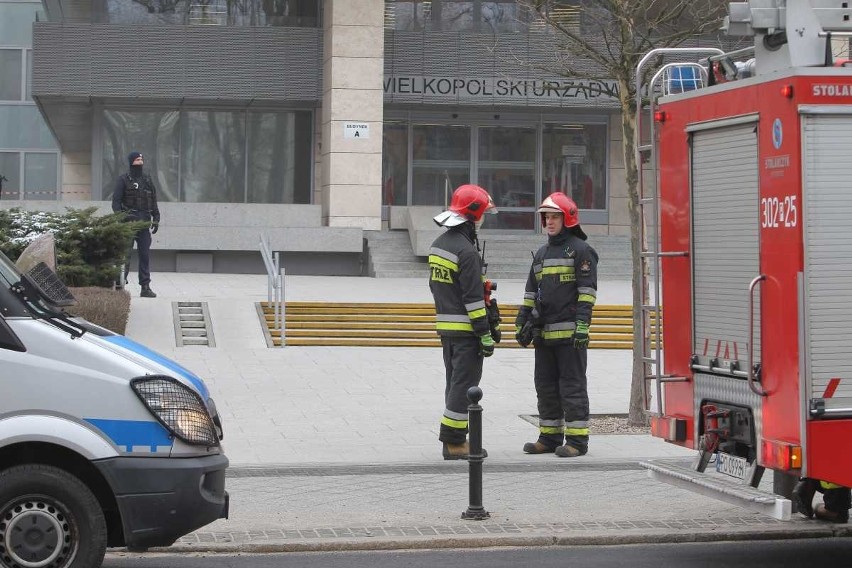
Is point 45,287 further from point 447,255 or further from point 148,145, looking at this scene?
point 148,145

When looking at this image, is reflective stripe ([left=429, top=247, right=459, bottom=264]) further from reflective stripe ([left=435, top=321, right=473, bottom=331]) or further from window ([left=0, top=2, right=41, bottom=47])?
window ([left=0, top=2, right=41, bottom=47])

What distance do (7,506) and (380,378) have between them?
9211mm

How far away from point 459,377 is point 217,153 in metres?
23.4

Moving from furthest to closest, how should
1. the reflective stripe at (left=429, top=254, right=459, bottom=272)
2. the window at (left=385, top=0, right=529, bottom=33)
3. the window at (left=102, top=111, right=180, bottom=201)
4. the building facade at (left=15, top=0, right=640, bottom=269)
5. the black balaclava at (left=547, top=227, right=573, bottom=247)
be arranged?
1. the window at (left=385, top=0, right=529, bottom=33)
2. the window at (left=102, top=111, right=180, bottom=201)
3. the building facade at (left=15, top=0, right=640, bottom=269)
4. the black balaclava at (left=547, top=227, right=573, bottom=247)
5. the reflective stripe at (left=429, top=254, right=459, bottom=272)

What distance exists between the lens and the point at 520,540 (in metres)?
7.82

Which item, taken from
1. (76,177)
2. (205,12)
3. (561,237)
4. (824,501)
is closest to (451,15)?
(205,12)

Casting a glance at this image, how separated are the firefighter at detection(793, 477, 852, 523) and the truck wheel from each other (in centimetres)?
393

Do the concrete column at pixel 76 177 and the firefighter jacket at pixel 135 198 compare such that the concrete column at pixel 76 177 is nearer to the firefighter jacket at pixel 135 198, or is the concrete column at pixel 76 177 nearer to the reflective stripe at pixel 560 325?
the firefighter jacket at pixel 135 198

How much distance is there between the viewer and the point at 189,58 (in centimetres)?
3014

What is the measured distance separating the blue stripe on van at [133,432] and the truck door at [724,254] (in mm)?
3025

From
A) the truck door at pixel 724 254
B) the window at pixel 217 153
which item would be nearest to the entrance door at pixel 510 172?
the window at pixel 217 153

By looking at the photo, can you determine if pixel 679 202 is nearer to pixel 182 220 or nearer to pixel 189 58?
pixel 182 220

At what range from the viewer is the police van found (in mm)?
5918

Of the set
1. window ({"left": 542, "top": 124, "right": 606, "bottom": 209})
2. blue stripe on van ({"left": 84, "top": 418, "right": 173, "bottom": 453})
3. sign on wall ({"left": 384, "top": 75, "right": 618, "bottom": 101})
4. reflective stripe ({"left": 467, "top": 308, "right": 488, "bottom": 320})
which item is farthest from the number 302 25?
window ({"left": 542, "top": 124, "right": 606, "bottom": 209})
